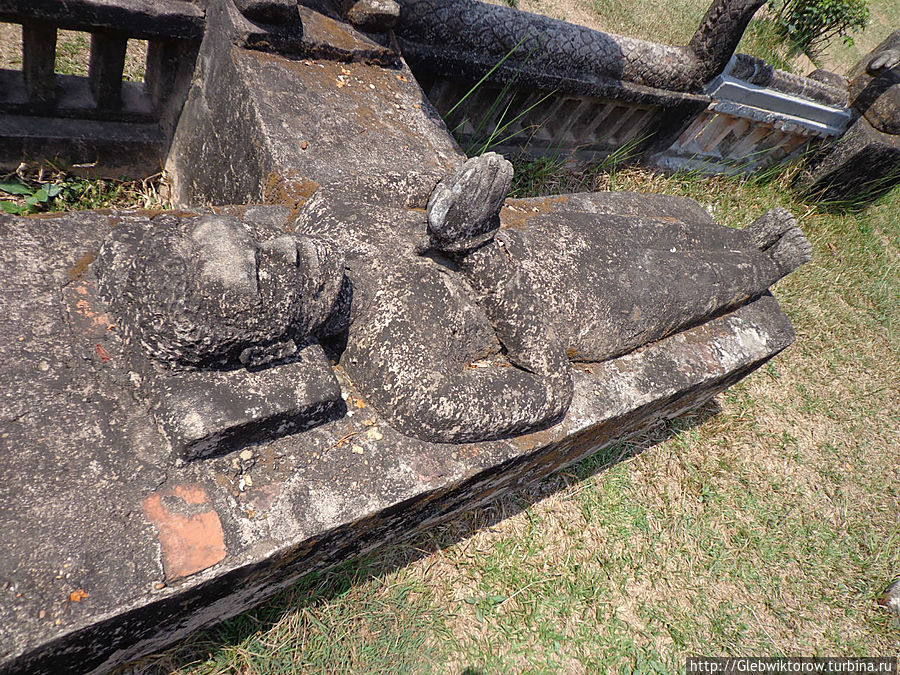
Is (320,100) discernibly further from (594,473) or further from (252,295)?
(594,473)

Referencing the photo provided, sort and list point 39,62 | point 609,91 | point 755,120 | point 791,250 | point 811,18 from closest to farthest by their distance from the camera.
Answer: point 39,62
point 791,250
point 609,91
point 755,120
point 811,18

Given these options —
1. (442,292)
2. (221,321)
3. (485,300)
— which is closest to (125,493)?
(221,321)

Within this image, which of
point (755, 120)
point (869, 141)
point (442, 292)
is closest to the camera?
point (442, 292)

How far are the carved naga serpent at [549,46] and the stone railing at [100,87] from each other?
3.66 feet

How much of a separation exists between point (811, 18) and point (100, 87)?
7.41m

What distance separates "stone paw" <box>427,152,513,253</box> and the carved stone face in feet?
1.22

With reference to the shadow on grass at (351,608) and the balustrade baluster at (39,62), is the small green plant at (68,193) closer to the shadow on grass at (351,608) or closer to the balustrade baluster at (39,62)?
the balustrade baluster at (39,62)

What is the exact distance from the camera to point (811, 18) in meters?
6.26

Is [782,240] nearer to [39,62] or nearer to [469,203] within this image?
[469,203]

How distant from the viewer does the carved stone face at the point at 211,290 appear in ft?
4.06

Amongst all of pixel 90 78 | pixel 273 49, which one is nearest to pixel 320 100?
pixel 273 49

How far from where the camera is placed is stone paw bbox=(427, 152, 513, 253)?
1.51 m

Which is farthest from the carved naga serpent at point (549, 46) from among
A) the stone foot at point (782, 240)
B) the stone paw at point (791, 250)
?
the stone paw at point (791, 250)

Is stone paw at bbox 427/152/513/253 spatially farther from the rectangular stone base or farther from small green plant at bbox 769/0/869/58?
small green plant at bbox 769/0/869/58
